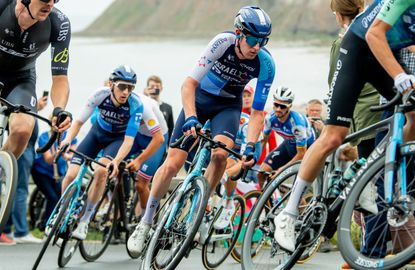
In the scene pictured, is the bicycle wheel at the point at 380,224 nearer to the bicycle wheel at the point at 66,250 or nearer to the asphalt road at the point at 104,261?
the asphalt road at the point at 104,261

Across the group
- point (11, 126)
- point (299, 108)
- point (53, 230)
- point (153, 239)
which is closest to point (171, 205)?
point (153, 239)

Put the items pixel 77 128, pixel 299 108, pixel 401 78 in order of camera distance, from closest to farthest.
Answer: pixel 401 78 < pixel 77 128 < pixel 299 108

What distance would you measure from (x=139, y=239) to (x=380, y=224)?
119 inches

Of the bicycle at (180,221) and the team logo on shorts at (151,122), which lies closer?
the bicycle at (180,221)

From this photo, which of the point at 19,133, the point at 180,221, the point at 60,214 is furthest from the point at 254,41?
the point at 60,214

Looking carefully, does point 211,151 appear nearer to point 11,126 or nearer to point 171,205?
point 171,205

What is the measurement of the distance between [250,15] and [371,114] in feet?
4.35

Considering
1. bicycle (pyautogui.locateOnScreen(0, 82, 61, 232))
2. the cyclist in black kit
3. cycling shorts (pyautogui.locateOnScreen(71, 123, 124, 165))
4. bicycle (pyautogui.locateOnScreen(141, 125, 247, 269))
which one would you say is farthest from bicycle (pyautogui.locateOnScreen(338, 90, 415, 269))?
cycling shorts (pyautogui.locateOnScreen(71, 123, 124, 165))

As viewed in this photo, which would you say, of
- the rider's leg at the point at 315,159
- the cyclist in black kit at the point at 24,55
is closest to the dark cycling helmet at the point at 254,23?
the cyclist in black kit at the point at 24,55

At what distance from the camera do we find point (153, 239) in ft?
28.4

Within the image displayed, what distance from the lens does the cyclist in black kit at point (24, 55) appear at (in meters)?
8.60

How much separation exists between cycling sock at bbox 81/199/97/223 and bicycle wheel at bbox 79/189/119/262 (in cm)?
11

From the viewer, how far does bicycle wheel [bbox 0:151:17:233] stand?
25.6ft

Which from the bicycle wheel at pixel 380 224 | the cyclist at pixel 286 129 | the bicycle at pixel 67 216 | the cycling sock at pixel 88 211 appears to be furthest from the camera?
the cyclist at pixel 286 129
